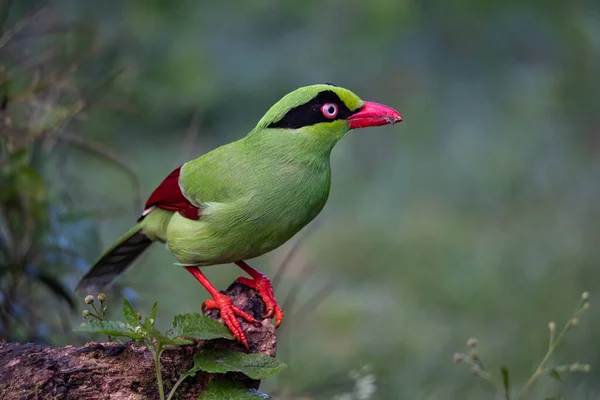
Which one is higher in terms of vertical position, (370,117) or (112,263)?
(370,117)

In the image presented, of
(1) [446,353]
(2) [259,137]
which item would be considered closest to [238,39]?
(1) [446,353]

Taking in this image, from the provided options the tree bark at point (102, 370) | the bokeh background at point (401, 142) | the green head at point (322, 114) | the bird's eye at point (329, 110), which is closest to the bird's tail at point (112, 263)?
the tree bark at point (102, 370)

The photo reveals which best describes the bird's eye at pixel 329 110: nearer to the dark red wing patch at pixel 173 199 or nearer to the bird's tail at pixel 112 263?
the dark red wing patch at pixel 173 199

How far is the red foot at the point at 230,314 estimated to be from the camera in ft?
6.86

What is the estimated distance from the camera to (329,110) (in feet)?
7.24

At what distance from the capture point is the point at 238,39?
5.66 meters

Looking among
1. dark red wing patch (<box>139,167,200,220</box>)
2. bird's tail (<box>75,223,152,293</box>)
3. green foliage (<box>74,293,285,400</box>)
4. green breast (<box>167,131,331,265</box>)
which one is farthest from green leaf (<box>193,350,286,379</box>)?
bird's tail (<box>75,223,152,293</box>)

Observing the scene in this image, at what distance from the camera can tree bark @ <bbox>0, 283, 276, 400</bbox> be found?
1949mm

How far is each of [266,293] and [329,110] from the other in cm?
57

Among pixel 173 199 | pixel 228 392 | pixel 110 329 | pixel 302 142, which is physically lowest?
pixel 228 392

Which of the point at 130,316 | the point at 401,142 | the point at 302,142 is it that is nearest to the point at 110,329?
the point at 130,316

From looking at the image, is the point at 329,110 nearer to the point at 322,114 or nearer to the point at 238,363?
the point at 322,114

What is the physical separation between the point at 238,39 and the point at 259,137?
11.7 ft

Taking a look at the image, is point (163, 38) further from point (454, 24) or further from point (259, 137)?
point (259, 137)
